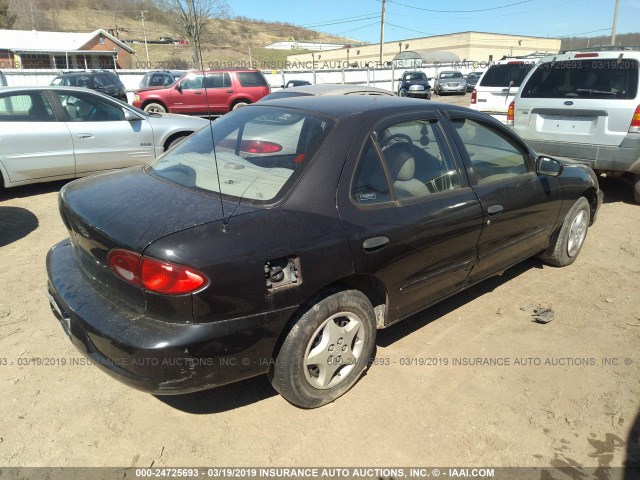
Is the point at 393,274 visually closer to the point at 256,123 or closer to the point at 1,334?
the point at 256,123

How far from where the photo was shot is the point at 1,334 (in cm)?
320

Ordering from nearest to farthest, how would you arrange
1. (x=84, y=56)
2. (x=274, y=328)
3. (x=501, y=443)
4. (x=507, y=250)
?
1. (x=274, y=328)
2. (x=501, y=443)
3. (x=507, y=250)
4. (x=84, y=56)

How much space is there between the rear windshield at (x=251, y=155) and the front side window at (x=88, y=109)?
4.20 meters

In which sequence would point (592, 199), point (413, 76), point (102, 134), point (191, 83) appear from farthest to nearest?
point (413, 76)
point (191, 83)
point (102, 134)
point (592, 199)

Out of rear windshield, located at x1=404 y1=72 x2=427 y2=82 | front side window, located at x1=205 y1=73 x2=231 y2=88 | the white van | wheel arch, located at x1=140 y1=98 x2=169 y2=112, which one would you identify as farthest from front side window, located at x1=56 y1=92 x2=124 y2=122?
rear windshield, located at x1=404 y1=72 x2=427 y2=82

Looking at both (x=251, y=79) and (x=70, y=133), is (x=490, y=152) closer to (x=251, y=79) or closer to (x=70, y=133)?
(x=70, y=133)

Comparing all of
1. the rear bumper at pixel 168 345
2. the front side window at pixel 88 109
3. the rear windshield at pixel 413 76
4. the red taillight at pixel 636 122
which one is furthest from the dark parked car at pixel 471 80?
the rear bumper at pixel 168 345

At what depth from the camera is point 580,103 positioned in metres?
6.03

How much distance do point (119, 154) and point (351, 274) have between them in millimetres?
5452

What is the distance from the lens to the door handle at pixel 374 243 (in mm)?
2486

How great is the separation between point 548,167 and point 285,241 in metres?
2.52

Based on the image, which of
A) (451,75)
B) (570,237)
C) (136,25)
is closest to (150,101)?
(570,237)

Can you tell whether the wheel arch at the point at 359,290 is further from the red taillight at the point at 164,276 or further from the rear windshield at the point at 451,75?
the rear windshield at the point at 451,75

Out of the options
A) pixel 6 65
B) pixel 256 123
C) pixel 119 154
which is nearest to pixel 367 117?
pixel 256 123
